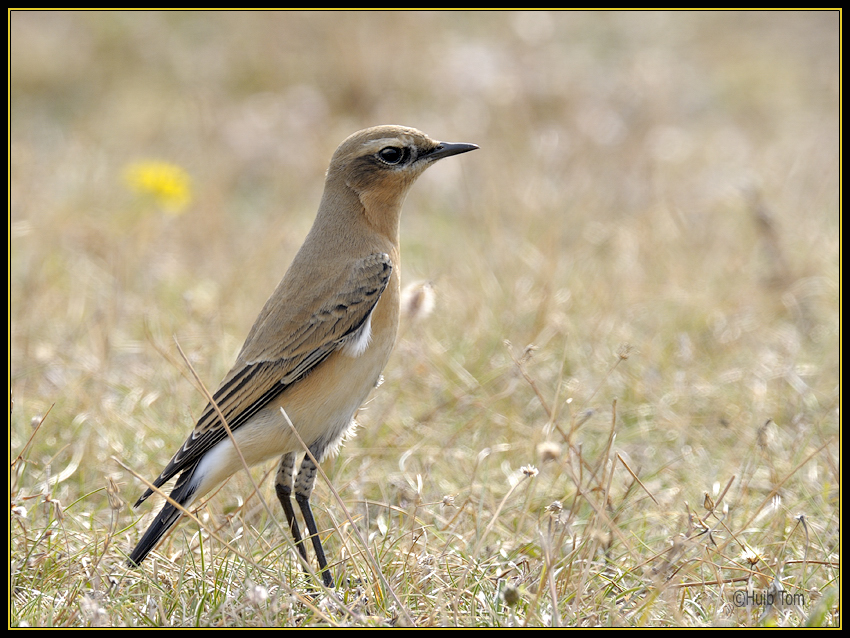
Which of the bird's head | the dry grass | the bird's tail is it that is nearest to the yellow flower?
the dry grass

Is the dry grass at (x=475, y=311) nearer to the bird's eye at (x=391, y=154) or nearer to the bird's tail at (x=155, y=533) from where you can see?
the bird's tail at (x=155, y=533)

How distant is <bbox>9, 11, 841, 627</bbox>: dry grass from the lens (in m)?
4.00

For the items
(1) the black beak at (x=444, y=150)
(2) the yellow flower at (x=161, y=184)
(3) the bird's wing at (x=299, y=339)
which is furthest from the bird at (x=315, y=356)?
(2) the yellow flower at (x=161, y=184)

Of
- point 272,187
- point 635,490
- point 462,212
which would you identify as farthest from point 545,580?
point 272,187

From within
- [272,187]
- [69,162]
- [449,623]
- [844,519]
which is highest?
[69,162]

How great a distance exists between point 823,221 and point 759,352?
8.22 feet

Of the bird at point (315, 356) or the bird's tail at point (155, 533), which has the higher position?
the bird at point (315, 356)

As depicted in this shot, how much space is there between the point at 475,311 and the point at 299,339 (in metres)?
2.50

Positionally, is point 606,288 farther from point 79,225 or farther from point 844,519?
point 79,225

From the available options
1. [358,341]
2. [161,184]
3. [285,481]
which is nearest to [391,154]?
[358,341]

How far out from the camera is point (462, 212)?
348 inches

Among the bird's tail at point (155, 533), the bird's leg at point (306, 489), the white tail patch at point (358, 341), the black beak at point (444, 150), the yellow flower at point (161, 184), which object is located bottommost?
the bird's leg at point (306, 489)

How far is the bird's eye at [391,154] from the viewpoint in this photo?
15.8ft

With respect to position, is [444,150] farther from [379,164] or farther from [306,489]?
[306,489]
